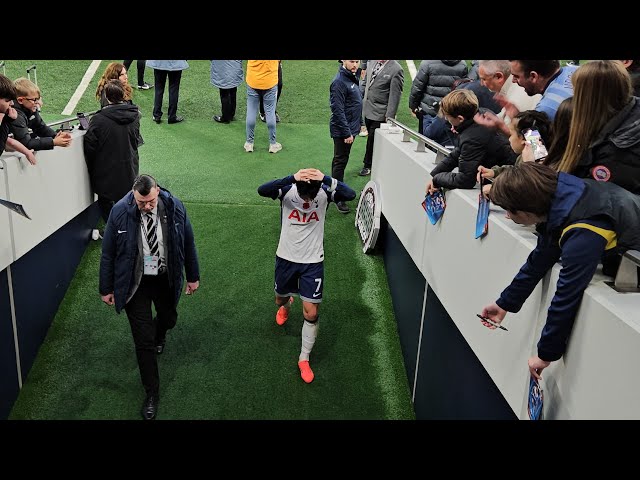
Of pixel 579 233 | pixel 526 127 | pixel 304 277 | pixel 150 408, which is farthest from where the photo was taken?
pixel 304 277

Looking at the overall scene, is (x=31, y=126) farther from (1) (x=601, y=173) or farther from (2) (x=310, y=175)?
(1) (x=601, y=173)

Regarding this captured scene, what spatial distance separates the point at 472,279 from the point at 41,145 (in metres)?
3.66

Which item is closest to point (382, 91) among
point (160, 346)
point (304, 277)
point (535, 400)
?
point (304, 277)

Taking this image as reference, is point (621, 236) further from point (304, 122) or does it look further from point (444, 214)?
point (304, 122)

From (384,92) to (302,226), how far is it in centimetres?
394

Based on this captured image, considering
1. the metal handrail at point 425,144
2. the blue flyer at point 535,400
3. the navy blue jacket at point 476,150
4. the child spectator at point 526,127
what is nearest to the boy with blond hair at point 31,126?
the metal handrail at point 425,144

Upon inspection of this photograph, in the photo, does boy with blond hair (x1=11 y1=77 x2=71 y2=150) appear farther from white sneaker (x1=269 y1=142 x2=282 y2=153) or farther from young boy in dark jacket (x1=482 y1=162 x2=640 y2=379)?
white sneaker (x1=269 y1=142 x2=282 y2=153)

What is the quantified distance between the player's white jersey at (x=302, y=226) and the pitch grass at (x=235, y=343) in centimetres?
103

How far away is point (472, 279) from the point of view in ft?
12.5

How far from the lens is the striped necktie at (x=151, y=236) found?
4574 millimetres

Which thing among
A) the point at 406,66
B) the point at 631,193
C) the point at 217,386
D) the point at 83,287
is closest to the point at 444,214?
the point at 631,193

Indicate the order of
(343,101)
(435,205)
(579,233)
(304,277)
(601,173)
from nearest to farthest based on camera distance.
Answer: (579,233) < (601,173) < (435,205) < (304,277) < (343,101)

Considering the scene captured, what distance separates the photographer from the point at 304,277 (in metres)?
5.27

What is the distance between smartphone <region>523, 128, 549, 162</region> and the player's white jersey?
2.16m
